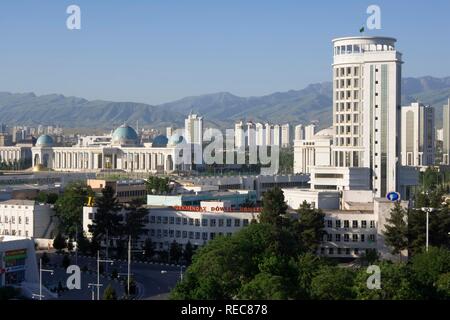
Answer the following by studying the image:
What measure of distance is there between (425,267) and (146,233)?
1486 centimetres

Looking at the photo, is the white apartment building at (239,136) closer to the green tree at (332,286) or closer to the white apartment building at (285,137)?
the white apartment building at (285,137)

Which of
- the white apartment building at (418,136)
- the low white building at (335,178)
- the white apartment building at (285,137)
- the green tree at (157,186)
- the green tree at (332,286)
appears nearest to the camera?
the green tree at (332,286)

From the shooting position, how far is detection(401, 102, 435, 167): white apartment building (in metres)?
76.9

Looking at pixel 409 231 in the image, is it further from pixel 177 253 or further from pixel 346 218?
pixel 177 253

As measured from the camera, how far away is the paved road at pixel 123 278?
2336 cm

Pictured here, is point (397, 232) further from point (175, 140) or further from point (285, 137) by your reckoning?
point (285, 137)

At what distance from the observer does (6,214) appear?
34469 millimetres

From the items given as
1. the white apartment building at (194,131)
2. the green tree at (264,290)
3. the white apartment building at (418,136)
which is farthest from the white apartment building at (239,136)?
the green tree at (264,290)

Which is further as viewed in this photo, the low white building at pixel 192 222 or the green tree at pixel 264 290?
the low white building at pixel 192 222

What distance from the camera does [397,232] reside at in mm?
27359

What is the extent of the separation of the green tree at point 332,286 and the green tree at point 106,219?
48.0 feet

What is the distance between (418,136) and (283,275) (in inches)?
2533

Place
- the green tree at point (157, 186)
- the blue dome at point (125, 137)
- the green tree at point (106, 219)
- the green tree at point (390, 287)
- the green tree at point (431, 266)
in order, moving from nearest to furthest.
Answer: the green tree at point (390, 287) → the green tree at point (431, 266) → the green tree at point (106, 219) → the green tree at point (157, 186) → the blue dome at point (125, 137)
